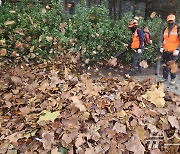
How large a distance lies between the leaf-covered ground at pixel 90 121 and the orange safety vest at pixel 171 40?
3466 mm

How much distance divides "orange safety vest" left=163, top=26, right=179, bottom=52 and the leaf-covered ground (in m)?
3.47

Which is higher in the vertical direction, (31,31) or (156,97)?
(31,31)

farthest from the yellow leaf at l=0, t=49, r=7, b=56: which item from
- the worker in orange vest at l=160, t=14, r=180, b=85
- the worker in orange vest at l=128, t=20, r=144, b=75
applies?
the worker in orange vest at l=160, t=14, r=180, b=85

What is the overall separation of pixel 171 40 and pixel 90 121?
4.42 meters

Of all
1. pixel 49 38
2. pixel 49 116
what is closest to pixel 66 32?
pixel 49 38

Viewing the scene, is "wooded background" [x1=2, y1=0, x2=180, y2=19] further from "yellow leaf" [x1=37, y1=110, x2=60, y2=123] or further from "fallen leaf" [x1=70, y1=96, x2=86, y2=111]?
"yellow leaf" [x1=37, y1=110, x2=60, y2=123]

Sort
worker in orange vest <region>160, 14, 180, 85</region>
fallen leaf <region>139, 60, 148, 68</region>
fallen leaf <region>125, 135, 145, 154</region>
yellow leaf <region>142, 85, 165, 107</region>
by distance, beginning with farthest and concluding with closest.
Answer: fallen leaf <region>139, 60, 148, 68</region>, worker in orange vest <region>160, 14, 180, 85</region>, yellow leaf <region>142, 85, 165, 107</region>, fallen leaf <region>125, 135, 145, 154</region>

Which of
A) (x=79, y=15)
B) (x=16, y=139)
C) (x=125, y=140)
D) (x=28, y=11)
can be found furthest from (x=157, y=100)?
(x=28, y=11)

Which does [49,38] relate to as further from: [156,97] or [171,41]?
[156,97]

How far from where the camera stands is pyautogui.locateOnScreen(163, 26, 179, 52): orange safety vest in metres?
5.98

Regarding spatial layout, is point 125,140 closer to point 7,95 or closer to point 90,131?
point 90,131

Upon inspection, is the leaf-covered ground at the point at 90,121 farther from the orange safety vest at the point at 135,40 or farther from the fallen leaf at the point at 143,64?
the fallen leaf at the point at 143,64

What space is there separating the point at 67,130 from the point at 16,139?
1.33 feet

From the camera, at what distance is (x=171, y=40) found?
238 inches
